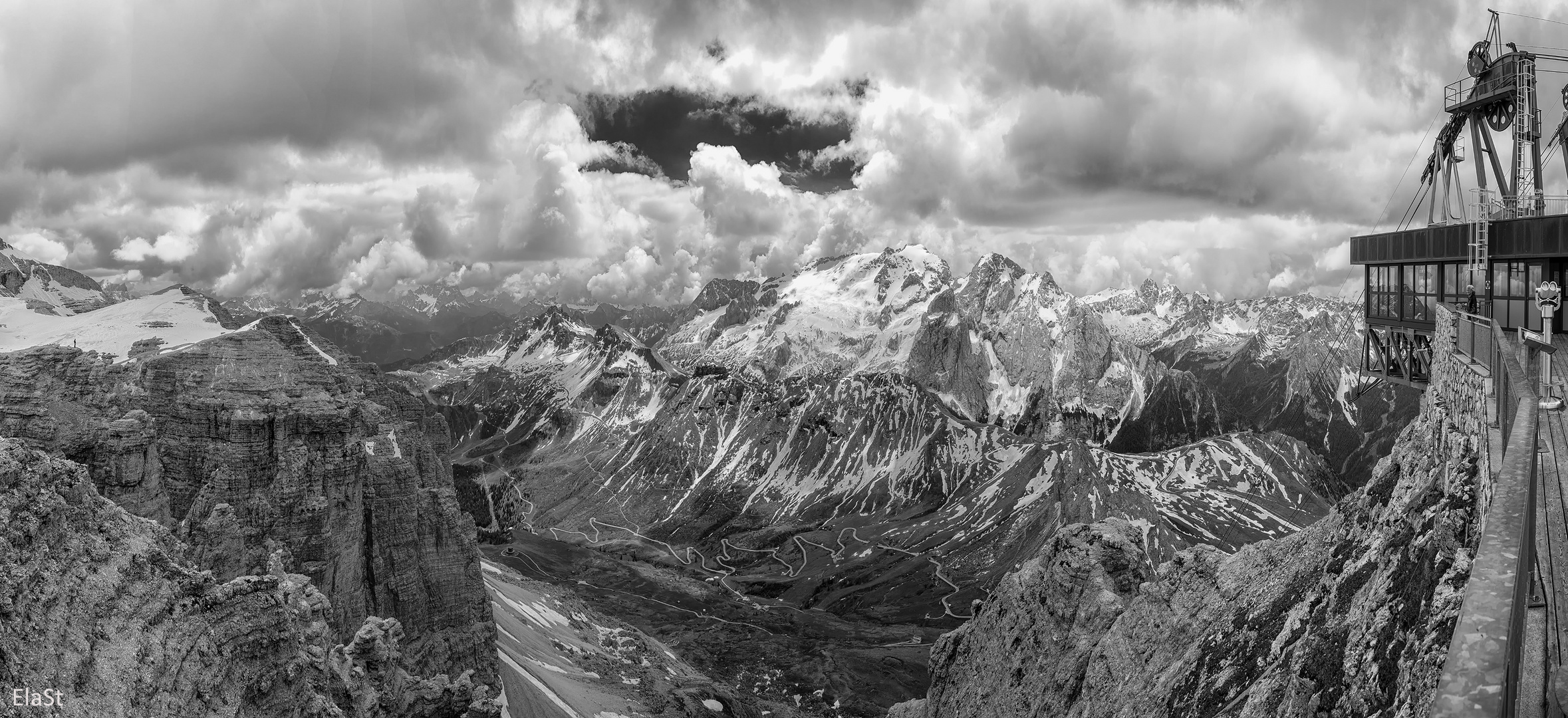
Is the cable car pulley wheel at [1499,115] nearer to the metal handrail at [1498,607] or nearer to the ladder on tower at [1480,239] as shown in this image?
the ladder on tower at [1480,239]

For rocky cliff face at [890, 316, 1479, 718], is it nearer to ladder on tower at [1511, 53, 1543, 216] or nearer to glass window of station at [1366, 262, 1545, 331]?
glass window of station at [1366, 262, 1545, 331]

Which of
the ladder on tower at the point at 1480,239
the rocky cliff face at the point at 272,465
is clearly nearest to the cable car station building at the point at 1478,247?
the ladder on tower at the point at 1480,239

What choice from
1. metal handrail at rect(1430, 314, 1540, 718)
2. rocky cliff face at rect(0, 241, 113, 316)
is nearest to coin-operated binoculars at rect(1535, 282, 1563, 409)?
metal handrail at rect(1430, 314, 1540, 718)

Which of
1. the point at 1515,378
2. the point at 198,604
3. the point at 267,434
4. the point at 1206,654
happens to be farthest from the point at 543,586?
the point at 1515,378

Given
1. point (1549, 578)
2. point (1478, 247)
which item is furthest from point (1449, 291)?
point (1549, 578)

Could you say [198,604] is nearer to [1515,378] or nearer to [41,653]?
[41,653]

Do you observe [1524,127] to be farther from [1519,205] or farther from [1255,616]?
[1255,616]
